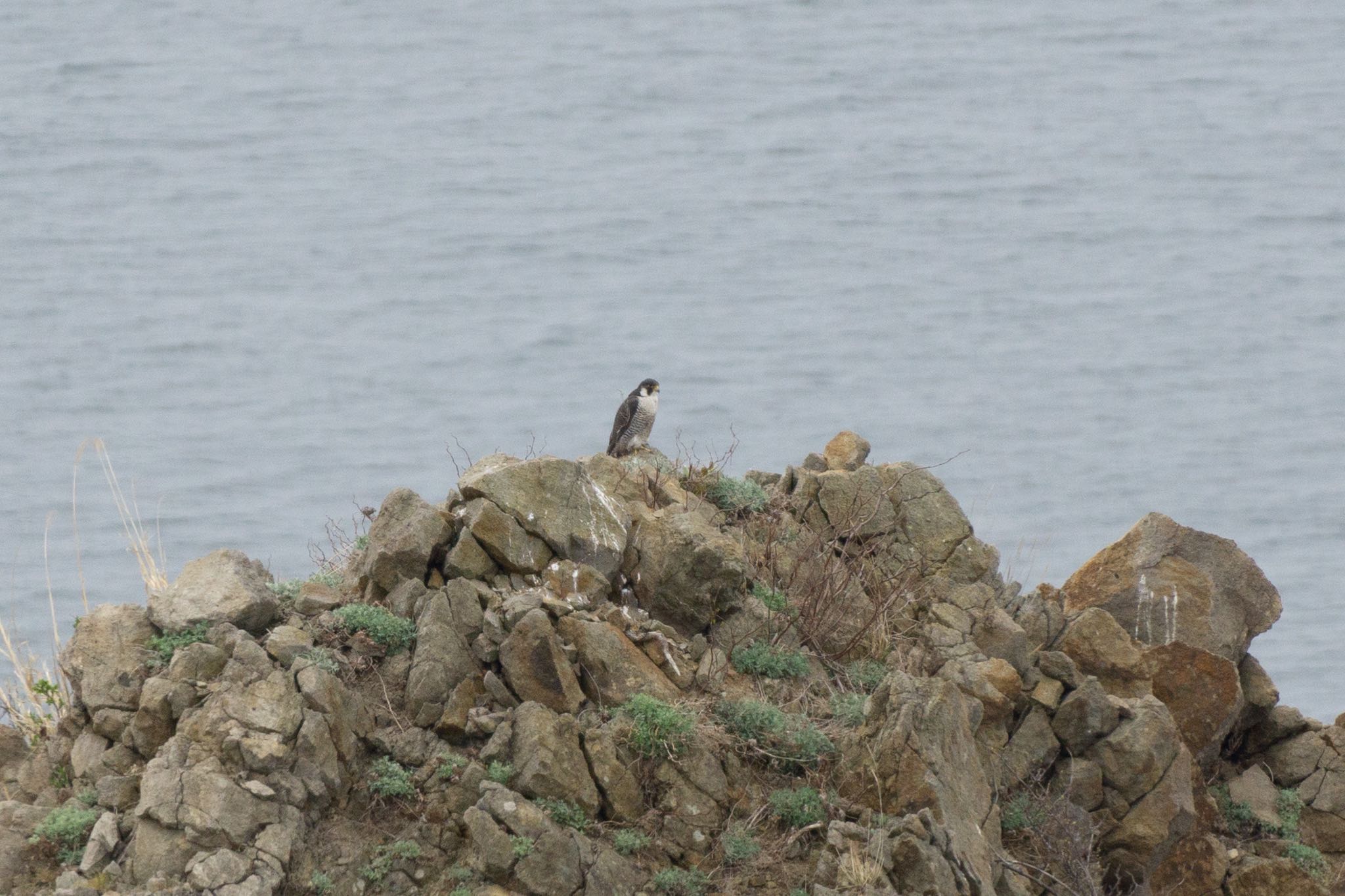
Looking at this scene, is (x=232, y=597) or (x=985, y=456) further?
(x=985, y=456)

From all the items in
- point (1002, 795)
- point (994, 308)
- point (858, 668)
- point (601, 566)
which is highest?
point (601, 566)

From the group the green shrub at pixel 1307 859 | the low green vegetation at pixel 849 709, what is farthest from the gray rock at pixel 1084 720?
the green shrub at pixel 1307 859

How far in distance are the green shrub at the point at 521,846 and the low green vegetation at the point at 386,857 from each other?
0.77m

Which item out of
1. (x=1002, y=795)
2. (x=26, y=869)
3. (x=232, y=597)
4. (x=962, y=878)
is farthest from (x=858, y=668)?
(x=26, y=869)

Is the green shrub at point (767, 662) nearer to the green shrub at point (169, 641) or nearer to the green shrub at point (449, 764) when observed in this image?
the green shrub at point (449, 764)

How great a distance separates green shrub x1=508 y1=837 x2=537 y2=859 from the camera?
38.6ft

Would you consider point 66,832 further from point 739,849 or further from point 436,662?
point 739,849

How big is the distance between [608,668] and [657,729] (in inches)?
31.5

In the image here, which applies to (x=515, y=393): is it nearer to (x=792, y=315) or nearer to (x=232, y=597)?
(x=792, y=315)

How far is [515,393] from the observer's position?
15700cm

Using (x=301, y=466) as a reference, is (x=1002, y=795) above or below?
above

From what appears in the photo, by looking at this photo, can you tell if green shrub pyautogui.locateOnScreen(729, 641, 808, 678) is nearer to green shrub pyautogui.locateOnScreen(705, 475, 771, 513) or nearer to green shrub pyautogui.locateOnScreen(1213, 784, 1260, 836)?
green shrub pyautogui.locateOnScreen(705, 475, 771, 513)

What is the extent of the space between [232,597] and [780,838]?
15.4 feet

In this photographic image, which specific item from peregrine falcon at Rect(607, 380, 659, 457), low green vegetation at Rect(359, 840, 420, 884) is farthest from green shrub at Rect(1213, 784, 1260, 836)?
low green vegetation at Rect(359, 840, 420, 884)
